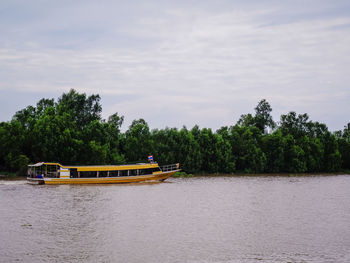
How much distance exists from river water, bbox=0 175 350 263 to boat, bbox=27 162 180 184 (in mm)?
17769

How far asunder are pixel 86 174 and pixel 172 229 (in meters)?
45.0

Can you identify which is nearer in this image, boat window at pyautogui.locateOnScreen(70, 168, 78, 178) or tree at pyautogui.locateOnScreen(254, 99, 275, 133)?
boat window at pyautogui.locateOnScreen(70, 168, 78, 178)

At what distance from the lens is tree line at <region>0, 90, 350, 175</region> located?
93250mm

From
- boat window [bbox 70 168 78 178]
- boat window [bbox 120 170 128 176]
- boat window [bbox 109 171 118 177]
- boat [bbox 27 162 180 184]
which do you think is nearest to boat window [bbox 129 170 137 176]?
boat [bbox 27 162 180 184]

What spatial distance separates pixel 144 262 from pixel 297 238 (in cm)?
1222

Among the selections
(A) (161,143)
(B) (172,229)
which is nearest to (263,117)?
(A) (161,143)

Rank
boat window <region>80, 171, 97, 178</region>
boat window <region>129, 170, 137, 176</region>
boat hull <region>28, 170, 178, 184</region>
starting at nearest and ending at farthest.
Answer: boat hull <region>28, 170, 178, 184</region>, boat window <region>80, 171, 97, 178</region>, boat window <region>129, 170, 137, 176</region>

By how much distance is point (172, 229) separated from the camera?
33500 mm

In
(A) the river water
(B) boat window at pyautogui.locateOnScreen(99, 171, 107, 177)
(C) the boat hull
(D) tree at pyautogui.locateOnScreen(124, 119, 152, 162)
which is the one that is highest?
(D) tree at pyautogui.locateOnScreen(124, 119, 152, 162)

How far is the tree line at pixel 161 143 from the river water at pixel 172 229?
128 feet

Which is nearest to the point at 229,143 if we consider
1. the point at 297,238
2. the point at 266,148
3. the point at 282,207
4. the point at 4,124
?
the point at 266,148

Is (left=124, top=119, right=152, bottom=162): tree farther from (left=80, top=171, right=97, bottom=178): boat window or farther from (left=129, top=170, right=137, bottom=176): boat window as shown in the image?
(left=80, top=171, right=97, bottom=178): boat window

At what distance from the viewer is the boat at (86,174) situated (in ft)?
241

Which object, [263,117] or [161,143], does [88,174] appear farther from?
[263,117]
